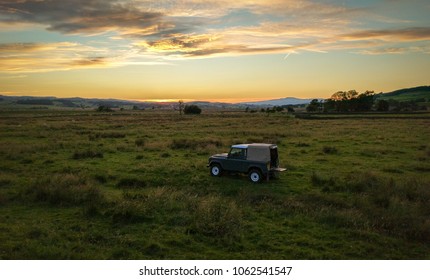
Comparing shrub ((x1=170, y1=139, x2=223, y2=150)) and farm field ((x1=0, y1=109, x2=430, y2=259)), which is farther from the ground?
shrub ((x1=170, y1=139, x2=223, y2=150))

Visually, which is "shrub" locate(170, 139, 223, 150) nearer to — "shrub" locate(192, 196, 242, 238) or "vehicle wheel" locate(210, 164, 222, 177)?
"vehicle wheel" locate(210, 164, 222, 177)

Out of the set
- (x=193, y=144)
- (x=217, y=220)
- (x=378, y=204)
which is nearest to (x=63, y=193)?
(x=217, y=220)

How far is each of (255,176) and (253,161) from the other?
800 mm

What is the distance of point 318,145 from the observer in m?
32.2

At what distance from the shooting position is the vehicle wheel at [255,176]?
1662 centimetres

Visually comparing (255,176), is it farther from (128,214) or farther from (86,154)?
(86,154)

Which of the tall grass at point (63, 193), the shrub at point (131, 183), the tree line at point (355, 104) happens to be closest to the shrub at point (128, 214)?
the tall grass at point (63, 193)

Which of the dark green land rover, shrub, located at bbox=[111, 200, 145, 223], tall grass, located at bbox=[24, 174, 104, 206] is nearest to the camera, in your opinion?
shrub, located at bbox=[111, 200, 145, 223]

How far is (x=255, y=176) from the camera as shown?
16750mm

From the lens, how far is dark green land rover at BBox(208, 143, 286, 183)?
1659 cm

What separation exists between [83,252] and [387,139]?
119 ft

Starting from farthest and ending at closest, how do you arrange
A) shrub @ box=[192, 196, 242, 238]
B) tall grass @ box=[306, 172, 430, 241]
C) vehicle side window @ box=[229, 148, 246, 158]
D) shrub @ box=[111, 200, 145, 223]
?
vehicle side window @ box=[229, 148, 246, 158], shrub @ box=[111, 200, 145, 223], tall grass @ box=[306, 172, 430, 241], shrub @ box=[192, 196, 242, 238]

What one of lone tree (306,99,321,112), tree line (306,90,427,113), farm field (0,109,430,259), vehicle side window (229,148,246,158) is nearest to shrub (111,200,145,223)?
farm field (0,109,430,259)
